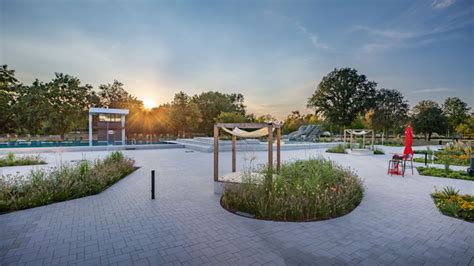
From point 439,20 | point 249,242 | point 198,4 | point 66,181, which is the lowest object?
point 249,242

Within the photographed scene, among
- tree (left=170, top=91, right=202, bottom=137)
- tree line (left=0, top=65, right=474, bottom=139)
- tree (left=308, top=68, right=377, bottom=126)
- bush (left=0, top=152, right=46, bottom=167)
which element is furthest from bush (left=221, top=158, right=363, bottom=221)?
tree (left=308, top=68, right=377, bottom=126)

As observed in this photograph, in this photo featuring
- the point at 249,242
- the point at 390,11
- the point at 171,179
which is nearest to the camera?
the point at 249,242

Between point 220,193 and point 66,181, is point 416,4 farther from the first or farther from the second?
point 66,181

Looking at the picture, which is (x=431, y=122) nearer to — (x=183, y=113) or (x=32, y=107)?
(x=183, y=113)

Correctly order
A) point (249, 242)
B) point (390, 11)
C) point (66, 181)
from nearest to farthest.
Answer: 1. point (249, 242)
2. point (66, 181)
3. point (390, 11)

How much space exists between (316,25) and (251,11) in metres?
3.87

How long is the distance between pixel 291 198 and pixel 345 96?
33985 mm

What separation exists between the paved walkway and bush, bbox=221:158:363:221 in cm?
23

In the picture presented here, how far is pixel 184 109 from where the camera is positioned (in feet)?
98.9

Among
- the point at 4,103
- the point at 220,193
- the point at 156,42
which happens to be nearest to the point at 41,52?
the point at 156,42

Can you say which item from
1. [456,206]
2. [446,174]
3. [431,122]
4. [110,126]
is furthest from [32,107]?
[431,122]

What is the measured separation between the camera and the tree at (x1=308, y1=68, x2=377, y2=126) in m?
Result: 33.8

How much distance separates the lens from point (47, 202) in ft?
16.2

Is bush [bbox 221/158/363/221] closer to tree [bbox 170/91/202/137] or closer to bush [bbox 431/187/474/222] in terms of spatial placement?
bush [bbox 431/187/474/222]
